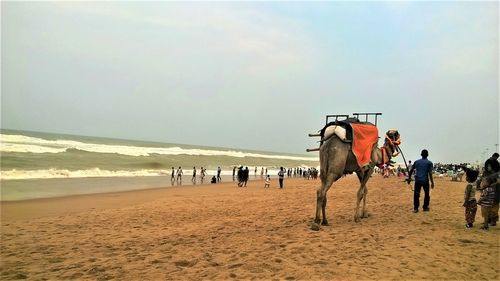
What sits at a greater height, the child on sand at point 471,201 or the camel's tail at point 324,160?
the camel's tail at point 324,160

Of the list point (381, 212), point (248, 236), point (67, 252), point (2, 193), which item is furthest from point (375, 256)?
point (2, 193)

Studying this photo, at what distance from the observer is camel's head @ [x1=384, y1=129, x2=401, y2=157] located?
38.2 feet

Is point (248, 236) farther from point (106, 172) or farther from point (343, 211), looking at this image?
point (106, 172)

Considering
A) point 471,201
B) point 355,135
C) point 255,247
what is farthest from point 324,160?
point 471,201

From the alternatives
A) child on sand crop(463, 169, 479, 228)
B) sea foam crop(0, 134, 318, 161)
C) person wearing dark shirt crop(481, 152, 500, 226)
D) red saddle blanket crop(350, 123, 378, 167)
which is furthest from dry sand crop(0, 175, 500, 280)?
sea foam crop(0, 134, 318, 161)

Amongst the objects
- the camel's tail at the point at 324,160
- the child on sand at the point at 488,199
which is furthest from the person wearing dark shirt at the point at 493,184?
the camel's tail at the point at 324,160

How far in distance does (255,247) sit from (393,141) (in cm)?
649

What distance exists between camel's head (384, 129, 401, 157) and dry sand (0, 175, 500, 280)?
2002 millimetres

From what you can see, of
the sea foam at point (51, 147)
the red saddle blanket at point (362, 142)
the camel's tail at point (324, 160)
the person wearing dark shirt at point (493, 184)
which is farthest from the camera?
the sea foam at point (51, 147)

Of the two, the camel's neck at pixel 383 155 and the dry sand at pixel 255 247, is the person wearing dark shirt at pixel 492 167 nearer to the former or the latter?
the dry sand at pixel 255 247

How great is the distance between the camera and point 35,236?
388 inches

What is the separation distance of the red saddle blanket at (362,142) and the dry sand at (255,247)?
1733mm

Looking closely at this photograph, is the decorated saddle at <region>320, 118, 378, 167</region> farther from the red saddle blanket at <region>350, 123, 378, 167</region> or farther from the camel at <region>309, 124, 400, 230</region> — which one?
the camel at <region>309, 124, 400, 230</region>

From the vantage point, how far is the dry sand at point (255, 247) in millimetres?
6000
